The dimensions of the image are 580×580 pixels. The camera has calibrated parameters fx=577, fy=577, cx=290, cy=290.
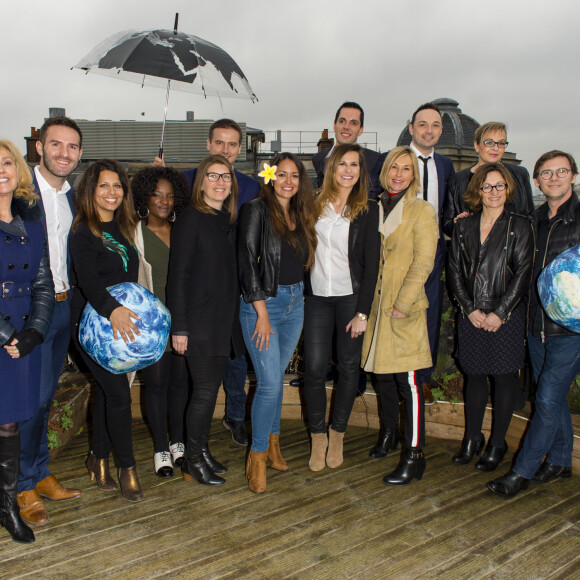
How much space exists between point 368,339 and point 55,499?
223 centimetres

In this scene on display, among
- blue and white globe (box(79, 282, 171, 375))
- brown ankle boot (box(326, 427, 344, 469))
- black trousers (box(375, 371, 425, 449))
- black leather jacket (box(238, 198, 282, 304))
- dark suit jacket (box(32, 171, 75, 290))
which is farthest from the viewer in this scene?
brown ankle boot (box(326, 427, 344, 469))

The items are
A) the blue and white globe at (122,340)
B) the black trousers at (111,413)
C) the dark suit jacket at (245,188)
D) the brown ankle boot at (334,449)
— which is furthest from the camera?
the dark suit jacket at (245,188)

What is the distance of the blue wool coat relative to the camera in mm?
3004

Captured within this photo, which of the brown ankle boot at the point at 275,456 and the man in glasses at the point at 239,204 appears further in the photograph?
the man in glasses at the point at 239,204

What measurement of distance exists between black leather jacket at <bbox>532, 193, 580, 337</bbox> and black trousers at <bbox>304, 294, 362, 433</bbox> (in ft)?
3.87

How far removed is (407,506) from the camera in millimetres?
3465

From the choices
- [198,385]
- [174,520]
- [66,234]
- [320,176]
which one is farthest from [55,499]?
[320,176]

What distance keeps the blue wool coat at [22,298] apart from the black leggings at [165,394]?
2.52 feet

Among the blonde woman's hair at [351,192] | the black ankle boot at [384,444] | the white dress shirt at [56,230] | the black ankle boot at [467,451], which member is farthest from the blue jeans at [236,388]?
the black ankle boot at [467,451]

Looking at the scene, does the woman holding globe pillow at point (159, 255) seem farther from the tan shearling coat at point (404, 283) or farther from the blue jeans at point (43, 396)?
the tan shearling coat at point (404, 283)

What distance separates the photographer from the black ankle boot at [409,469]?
12.3ft

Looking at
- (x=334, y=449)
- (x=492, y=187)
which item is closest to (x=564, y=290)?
(x=492, y=187)

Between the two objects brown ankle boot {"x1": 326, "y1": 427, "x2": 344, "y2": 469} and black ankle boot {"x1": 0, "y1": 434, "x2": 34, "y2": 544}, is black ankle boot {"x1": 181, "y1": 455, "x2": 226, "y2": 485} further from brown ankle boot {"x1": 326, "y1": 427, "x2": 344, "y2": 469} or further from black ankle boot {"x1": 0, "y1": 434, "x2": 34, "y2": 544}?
black ankle boot {"x1": 0, "y1": 434, "x2": 34, "y2": 544}

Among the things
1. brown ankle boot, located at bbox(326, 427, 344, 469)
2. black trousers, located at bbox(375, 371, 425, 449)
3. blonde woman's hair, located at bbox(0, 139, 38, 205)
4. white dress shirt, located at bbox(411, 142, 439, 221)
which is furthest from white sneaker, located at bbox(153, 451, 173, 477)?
white dress shirt, located at bbox(411, 142, 439, 221)
